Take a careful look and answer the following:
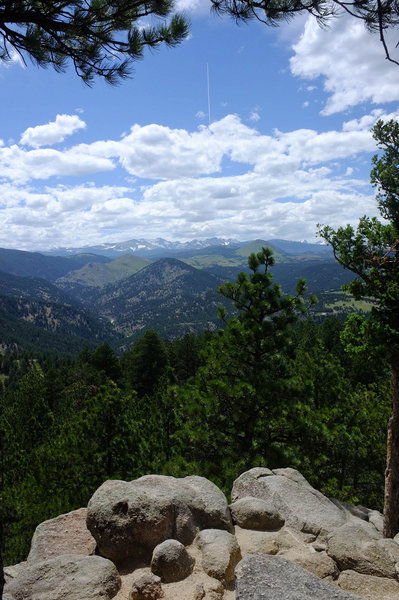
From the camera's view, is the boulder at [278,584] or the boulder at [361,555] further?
the boulder at [361,555]

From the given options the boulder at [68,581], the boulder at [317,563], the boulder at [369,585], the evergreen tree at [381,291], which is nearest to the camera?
the boulder at [68,581]

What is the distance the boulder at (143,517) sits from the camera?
7.20 m

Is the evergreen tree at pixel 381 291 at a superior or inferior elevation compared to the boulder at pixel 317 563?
superior

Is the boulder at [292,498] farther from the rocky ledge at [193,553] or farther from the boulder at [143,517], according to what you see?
the boulder at [143,517]

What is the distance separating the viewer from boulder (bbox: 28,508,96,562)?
7.70 meters

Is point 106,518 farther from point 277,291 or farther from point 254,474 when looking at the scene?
point 277,291

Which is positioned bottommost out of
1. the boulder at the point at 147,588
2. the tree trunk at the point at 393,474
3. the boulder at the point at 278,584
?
the tree trunk at the point at 393,474

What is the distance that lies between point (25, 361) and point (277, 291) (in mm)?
187167

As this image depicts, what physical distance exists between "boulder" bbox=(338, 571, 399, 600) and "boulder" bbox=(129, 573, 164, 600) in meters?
3.42

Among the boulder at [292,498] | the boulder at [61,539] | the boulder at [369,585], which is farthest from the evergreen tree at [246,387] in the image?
the boulder at [369,585]

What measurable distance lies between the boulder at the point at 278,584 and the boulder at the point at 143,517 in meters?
2.65

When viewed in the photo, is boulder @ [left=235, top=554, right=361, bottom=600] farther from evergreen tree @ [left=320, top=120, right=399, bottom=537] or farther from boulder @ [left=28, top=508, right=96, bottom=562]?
evergreen tree @ [left=320, top=120, right=399, bottom=537]

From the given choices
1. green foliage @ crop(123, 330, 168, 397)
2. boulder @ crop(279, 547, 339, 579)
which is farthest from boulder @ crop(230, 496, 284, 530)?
green foliage @ crop(123, 330, 168, 397)

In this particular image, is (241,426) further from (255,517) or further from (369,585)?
(369,585)
